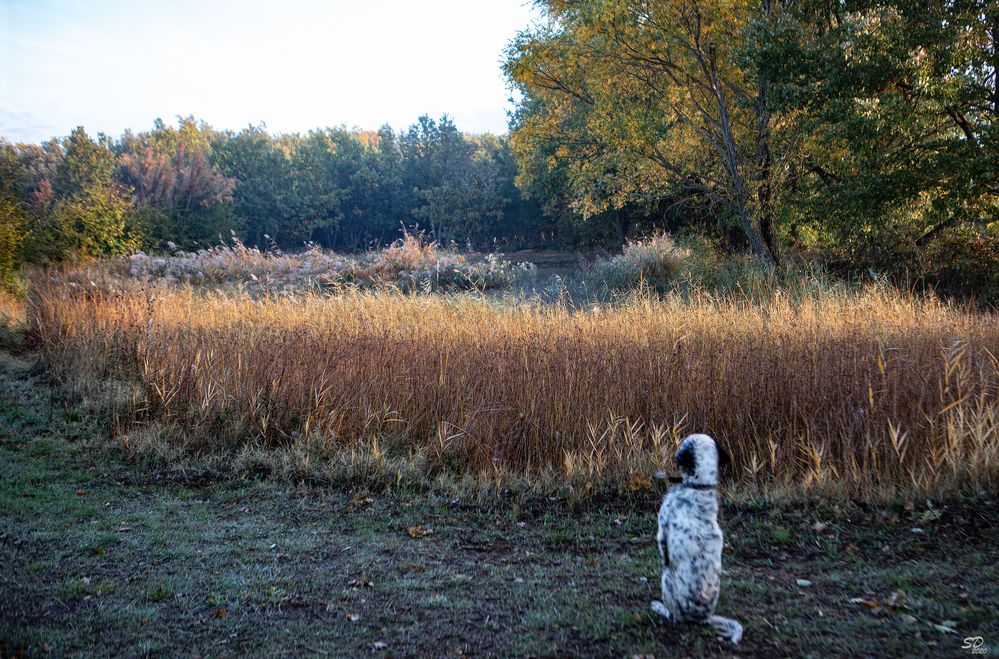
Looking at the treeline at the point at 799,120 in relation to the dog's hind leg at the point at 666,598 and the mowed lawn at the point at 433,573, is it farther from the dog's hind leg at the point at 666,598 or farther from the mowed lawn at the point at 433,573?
the dog's hind leg at the point at 666,598

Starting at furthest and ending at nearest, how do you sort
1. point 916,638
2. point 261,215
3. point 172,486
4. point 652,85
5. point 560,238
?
point 261,215
point 560,238
point 652,85
point 172,486
point 916,638

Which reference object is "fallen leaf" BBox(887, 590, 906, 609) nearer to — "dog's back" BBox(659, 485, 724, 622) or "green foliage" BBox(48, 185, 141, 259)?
"dog's back" BBox(659, 485, 724, 622)

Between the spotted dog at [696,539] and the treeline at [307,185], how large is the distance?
71.8ft

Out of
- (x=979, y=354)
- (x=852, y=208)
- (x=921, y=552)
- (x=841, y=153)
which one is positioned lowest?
(x=921, y=552)

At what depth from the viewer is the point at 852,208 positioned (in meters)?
10.9

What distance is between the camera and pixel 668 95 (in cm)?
1315

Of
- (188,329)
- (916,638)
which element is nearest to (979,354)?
(916,638)

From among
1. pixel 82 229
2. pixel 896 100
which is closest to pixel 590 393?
pixel 896 100

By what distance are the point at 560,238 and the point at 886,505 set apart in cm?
2837

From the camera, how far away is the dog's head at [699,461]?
2.71 m

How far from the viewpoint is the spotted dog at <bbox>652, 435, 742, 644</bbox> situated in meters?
2.69

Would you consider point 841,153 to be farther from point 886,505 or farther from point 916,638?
point 916,638

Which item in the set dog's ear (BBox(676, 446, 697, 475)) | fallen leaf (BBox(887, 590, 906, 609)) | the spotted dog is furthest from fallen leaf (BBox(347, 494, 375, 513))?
fallen leaf (BBox(887, 590, 906, 609))

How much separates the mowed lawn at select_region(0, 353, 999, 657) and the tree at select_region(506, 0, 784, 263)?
9.43 m
